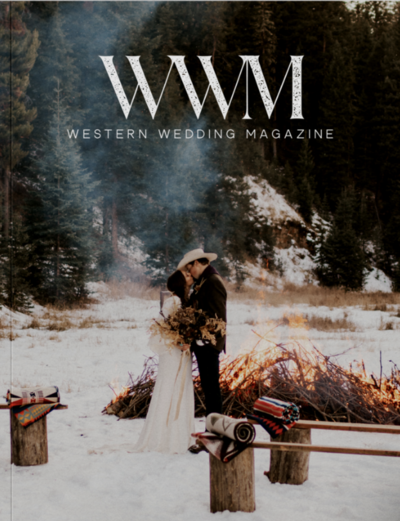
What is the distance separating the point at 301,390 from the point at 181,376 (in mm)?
1495

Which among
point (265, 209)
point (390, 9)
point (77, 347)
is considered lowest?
point (77, 347)

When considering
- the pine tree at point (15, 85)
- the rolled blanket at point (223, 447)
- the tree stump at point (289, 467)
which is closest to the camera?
the rolled blanket at point (223, 447)

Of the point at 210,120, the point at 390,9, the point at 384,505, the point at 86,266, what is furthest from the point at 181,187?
the point at 384,505

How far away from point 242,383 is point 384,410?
1343 millimetres

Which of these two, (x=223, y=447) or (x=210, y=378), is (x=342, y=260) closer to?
(x=210, y=378)

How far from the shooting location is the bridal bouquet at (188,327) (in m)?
4.09

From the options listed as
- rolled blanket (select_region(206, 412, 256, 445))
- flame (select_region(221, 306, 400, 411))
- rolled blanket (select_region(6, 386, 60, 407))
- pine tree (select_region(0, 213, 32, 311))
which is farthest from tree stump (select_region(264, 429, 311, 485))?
pine tree (select_region(0, 213, 32, 311))

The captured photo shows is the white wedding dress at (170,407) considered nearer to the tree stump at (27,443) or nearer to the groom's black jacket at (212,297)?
the groom's black jacket at (212,297)

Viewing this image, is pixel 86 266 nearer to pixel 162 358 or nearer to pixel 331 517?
pixel 162 358

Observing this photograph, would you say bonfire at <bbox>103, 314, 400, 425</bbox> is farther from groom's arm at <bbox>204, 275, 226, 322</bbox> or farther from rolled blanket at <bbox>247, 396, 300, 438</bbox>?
rolled blanket at <bbox>247, 396, 300, 438</bbox>

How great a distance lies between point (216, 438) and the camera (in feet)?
9.88

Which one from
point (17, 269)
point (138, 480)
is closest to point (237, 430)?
point (138, 480)

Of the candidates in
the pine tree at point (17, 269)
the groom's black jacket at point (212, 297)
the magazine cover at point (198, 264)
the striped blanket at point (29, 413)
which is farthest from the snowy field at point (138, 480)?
the pine tree at point (17, 269)

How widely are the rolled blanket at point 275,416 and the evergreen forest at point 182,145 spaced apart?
34.4 feet
